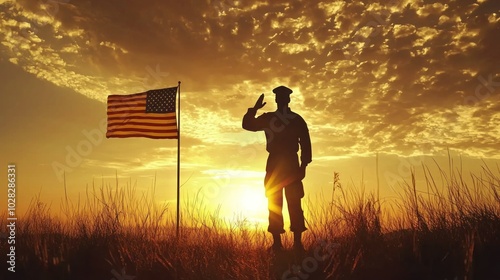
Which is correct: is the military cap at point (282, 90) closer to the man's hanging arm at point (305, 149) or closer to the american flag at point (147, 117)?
the man's hanging arm at point (305, 149)

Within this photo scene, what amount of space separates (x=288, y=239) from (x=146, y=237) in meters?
2.58

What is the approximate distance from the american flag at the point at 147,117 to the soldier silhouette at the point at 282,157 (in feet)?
10.2

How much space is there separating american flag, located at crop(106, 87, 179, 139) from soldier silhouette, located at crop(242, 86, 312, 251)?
3097mm

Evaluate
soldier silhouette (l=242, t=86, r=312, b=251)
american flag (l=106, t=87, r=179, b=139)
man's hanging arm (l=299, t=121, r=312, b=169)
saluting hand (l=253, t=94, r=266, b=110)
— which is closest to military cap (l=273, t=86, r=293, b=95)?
soldier silhouette (l=242, t=86, r=312, b=251)

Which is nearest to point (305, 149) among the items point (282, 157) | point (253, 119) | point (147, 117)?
point (282, 157)

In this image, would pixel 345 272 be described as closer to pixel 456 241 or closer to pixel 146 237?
pixel 456 241

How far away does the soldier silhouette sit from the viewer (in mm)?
8016

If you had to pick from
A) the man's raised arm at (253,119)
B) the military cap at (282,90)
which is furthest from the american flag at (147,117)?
the military cap at (282,90)

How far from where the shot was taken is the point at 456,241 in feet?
21.5

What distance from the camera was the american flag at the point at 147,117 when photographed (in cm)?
1072

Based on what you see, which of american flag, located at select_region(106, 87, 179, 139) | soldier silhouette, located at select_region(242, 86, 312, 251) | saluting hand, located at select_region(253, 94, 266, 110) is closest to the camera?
soldier silhouette, located at select_region(242, 86, 312, 251)

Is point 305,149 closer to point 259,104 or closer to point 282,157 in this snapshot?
point 282,157

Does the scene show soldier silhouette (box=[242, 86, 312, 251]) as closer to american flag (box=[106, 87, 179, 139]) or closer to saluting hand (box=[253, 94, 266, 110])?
saluting hand (box=[253, 94, 266, 110])

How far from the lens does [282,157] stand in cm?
809
